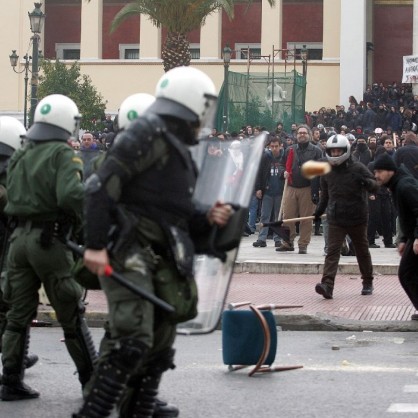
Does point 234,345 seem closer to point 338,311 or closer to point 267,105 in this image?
point 338,311

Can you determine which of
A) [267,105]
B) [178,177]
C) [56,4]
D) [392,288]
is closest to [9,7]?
[56,4]

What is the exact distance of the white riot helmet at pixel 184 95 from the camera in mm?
6078

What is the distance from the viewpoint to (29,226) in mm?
7520

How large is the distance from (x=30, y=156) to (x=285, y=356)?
132 inches

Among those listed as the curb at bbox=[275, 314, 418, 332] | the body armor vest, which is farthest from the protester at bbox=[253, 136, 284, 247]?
the body armor vest

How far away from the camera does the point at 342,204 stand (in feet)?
44.4

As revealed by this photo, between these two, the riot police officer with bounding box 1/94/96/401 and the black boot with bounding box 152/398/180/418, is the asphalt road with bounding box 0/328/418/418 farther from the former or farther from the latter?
the riot police officer with bounding box 1/94/96/401

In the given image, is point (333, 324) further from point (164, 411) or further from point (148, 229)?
point (148, 229)

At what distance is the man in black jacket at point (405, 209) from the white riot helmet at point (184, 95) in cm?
503

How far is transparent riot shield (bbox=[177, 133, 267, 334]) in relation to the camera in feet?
20.5

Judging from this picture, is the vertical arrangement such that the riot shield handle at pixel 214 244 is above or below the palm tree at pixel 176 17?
below

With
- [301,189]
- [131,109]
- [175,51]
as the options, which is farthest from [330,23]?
[131,109]

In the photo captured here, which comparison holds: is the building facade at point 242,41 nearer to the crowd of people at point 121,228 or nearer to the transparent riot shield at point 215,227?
the crowd of people at point 121,228

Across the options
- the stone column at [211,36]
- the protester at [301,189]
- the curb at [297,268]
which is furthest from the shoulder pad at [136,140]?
the stone column at [211,36]
